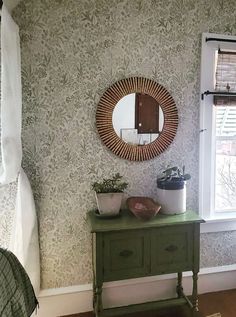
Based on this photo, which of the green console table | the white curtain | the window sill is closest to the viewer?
the white curtain

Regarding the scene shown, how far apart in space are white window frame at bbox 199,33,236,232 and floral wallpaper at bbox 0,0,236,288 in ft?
0.17

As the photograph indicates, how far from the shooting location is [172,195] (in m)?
1.94

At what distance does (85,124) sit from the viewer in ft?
6.48

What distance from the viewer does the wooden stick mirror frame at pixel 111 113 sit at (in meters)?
1.97

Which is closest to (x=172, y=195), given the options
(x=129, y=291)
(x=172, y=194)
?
(x=172, y=194)

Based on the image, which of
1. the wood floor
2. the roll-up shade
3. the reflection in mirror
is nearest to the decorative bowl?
the reflection in mirror

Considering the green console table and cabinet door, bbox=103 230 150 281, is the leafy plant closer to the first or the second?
the green console table

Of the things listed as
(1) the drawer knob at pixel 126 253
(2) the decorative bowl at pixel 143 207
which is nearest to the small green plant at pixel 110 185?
(2) the decorative bowl at pixel 143 207

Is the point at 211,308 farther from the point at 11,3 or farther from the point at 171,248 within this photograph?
the point at 11,3

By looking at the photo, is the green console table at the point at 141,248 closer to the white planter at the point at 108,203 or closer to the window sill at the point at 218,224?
the white planter at the point at 108,203

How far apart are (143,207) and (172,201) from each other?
23cm

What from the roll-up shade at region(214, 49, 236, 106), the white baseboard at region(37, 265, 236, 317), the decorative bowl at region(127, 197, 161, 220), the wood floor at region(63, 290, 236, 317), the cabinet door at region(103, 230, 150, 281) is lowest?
the wood floor at region(63, 290, 236, 317)

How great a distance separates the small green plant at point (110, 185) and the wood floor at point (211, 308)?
36.8 inches

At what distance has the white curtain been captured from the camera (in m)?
1.56
